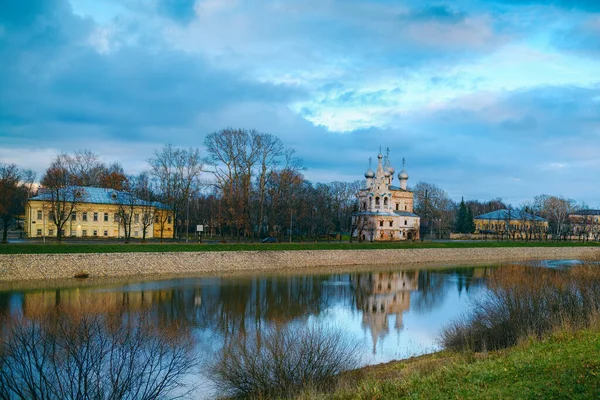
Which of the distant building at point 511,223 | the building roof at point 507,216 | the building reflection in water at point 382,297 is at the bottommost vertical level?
the building reflection in water at point 382,297

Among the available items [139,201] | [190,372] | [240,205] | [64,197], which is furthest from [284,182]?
[190,372]

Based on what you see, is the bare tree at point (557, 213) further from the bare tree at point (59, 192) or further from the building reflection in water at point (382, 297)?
the bare tree at point (59, 192)

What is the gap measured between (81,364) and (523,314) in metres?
13.4

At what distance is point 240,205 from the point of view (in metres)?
47.8

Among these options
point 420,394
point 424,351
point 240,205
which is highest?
point 240,205

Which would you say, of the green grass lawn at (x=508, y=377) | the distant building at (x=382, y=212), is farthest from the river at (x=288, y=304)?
the distant building at (x=382, y=212)

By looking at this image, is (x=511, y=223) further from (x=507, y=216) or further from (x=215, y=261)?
(x=215, y=261)

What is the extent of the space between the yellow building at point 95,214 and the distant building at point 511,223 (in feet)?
185

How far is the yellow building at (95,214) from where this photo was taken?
49312 millimetres

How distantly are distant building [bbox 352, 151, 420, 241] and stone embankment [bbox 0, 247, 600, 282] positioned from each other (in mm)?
12736

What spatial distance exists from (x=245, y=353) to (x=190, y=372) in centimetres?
279

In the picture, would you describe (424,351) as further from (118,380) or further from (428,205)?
(428,205)

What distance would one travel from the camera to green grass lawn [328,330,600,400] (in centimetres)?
897

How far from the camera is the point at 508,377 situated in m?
10.1
